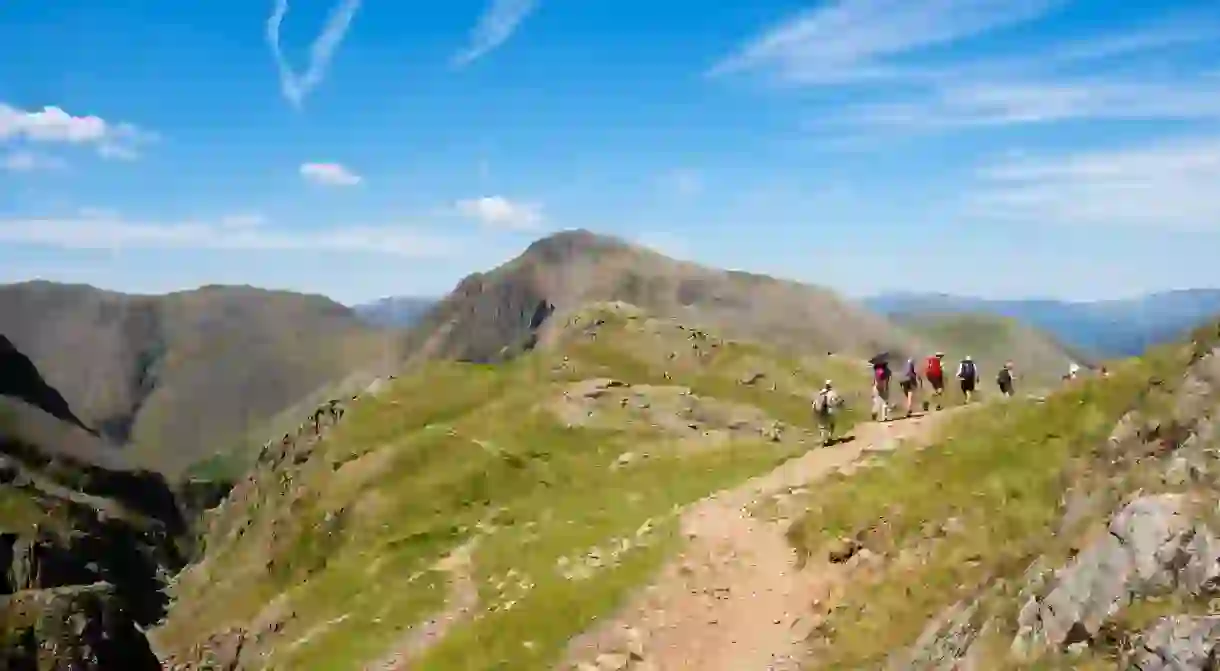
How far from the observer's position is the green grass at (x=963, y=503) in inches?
1081

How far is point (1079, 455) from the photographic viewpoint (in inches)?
1172

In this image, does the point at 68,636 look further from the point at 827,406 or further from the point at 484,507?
the point at 827,406

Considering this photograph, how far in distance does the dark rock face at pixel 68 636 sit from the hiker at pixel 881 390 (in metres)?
110

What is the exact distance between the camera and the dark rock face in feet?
419

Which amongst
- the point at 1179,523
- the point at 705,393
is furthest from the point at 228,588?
the point at 1179,523

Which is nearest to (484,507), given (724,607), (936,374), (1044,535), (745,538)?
(745,538)

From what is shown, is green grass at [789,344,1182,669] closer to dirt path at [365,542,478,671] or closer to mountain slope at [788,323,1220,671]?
mountain slope at [788,323,1220,671]

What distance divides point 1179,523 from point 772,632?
15157 millimetres

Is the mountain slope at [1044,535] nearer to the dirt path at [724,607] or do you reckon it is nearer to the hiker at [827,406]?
the dirt path at [724,607]

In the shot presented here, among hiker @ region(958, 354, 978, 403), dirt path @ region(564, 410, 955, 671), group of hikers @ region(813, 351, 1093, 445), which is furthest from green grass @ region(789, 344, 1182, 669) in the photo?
hiker @ region(958, 354, 978, 403)

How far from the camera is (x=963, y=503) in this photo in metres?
32.1

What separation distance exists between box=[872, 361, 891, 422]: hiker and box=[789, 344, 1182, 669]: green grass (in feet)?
17.8

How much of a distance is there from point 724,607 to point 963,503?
29.6 ft

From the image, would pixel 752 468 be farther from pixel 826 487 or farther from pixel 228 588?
pixel 228 588
